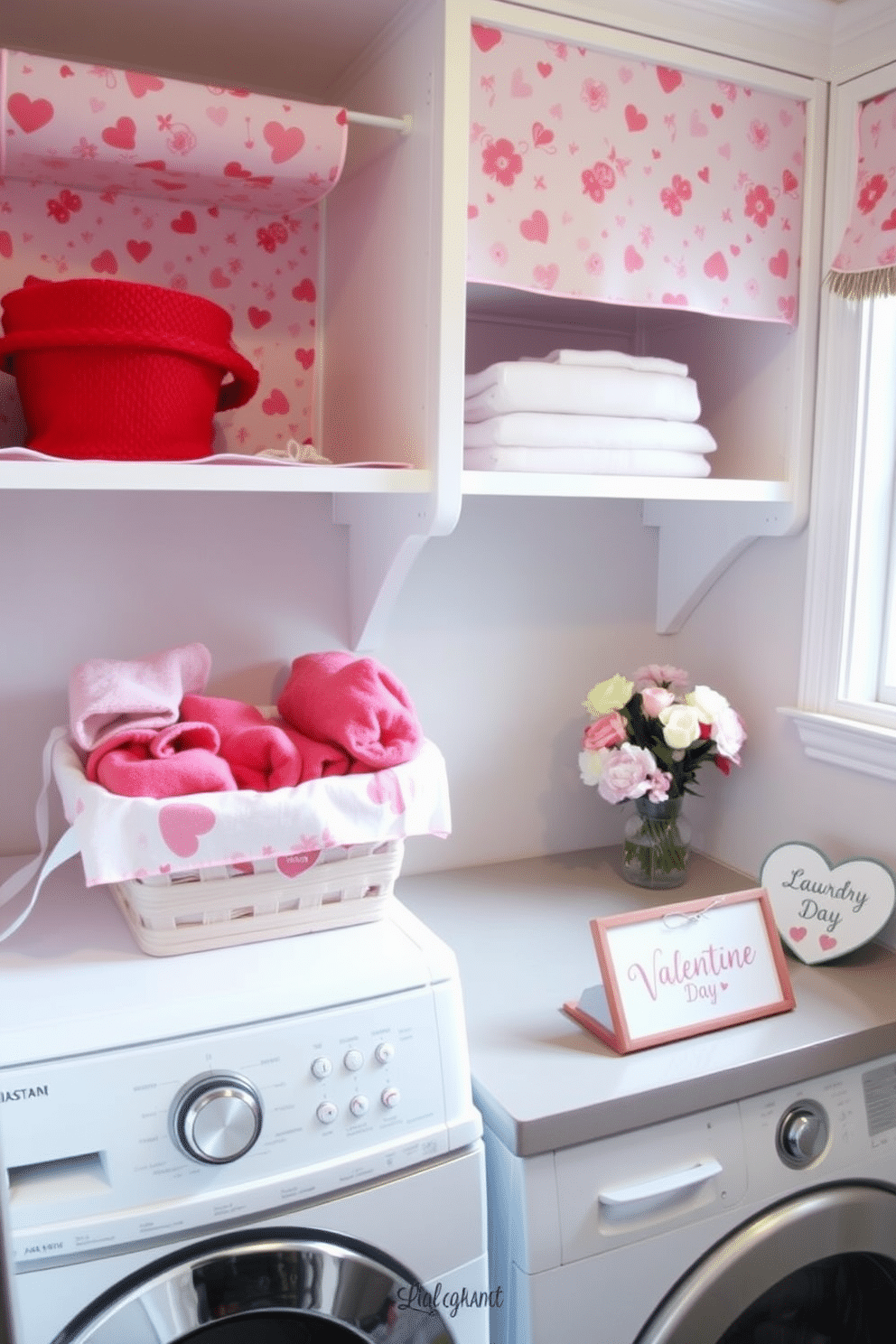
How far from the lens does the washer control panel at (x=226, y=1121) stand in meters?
0.98

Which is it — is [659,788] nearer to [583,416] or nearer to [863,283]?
[583,416]

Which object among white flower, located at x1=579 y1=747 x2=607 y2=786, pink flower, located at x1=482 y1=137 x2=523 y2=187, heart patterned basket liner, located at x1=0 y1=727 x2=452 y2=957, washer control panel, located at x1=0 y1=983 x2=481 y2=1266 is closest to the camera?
washer control panel, located at x1=0 y1=983 x2=481 y2=1266

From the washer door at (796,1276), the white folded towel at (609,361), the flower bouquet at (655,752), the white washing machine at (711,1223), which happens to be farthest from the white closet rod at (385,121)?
the washer door at (796,1276)

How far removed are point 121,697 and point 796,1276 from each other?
Result: 1.03m

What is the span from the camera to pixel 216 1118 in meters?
1.01

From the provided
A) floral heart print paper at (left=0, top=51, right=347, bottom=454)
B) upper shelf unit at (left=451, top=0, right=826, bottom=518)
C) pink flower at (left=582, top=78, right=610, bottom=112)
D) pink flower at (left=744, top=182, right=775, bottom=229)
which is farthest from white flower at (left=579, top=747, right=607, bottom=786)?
pink flower at (left=582, top=78, right=610, bottom=112)

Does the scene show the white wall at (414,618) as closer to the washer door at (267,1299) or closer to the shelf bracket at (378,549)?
the shelf bracket at (378,549)

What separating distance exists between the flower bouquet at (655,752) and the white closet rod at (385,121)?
0.81 meters

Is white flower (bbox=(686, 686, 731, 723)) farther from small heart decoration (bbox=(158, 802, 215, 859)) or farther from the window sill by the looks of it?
small heart decoration (bbox=(158, 802, 215, 859))

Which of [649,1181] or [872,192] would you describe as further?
[872,192]

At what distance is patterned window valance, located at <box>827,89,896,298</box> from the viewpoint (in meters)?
1.41

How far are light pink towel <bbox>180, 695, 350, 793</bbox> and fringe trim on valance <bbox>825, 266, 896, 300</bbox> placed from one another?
3.00 feet

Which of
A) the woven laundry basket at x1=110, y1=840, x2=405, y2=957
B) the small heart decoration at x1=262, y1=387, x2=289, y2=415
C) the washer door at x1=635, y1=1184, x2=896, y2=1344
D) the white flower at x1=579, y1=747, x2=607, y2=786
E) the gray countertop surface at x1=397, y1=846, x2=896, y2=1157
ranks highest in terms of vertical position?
the small heart decoration at x1=262, y1=387, x2=289, y2=415

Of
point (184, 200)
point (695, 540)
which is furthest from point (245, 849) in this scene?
point (695, 540)
